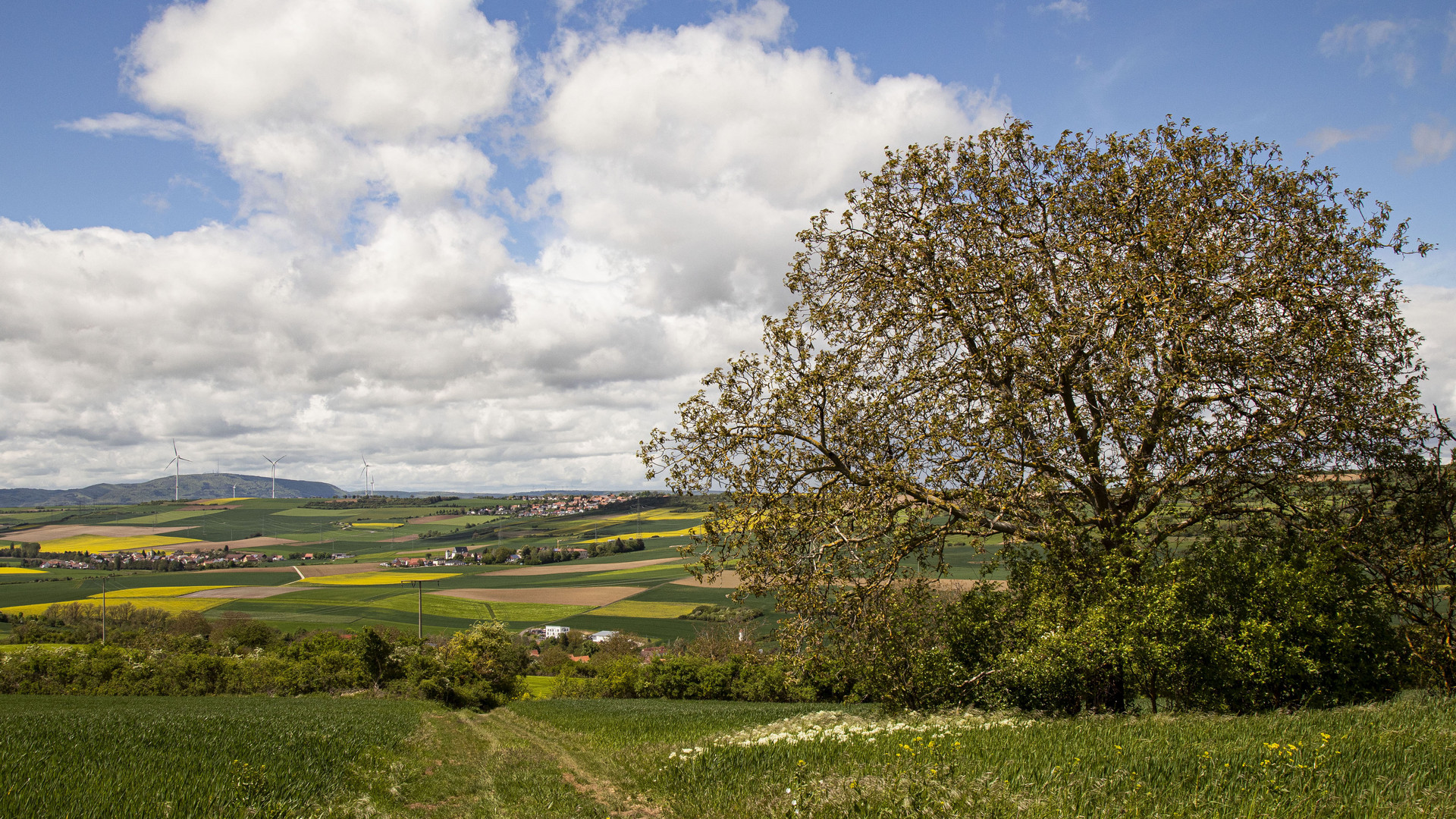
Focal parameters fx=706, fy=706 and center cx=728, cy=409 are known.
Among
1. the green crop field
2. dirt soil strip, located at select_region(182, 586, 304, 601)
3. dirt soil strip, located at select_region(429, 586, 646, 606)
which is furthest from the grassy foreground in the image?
dirt soil strip, located at select_region(182, 586, 304, 601)

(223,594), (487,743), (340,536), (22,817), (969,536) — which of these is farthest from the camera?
(340,536)

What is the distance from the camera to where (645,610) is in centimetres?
9700

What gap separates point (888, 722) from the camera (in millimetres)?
12070

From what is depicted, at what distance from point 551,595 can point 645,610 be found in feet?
68.7

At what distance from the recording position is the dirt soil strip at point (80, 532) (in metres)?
179

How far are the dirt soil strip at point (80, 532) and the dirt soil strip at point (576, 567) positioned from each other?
386 feet

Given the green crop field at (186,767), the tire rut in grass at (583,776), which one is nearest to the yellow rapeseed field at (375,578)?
the tire rut in grass at (583,776)

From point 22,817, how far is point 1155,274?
17.8m

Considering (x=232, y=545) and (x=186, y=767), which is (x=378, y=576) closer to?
(x=232, y=545)

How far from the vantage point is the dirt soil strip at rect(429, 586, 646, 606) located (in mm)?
104688

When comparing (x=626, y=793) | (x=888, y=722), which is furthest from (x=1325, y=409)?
(x=626, y=793)

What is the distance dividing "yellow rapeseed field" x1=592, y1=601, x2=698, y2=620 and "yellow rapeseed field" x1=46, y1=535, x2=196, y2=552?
133525 mm

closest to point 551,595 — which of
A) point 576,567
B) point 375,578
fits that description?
point 576,567

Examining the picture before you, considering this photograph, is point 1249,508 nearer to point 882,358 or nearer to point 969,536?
point 969,536
